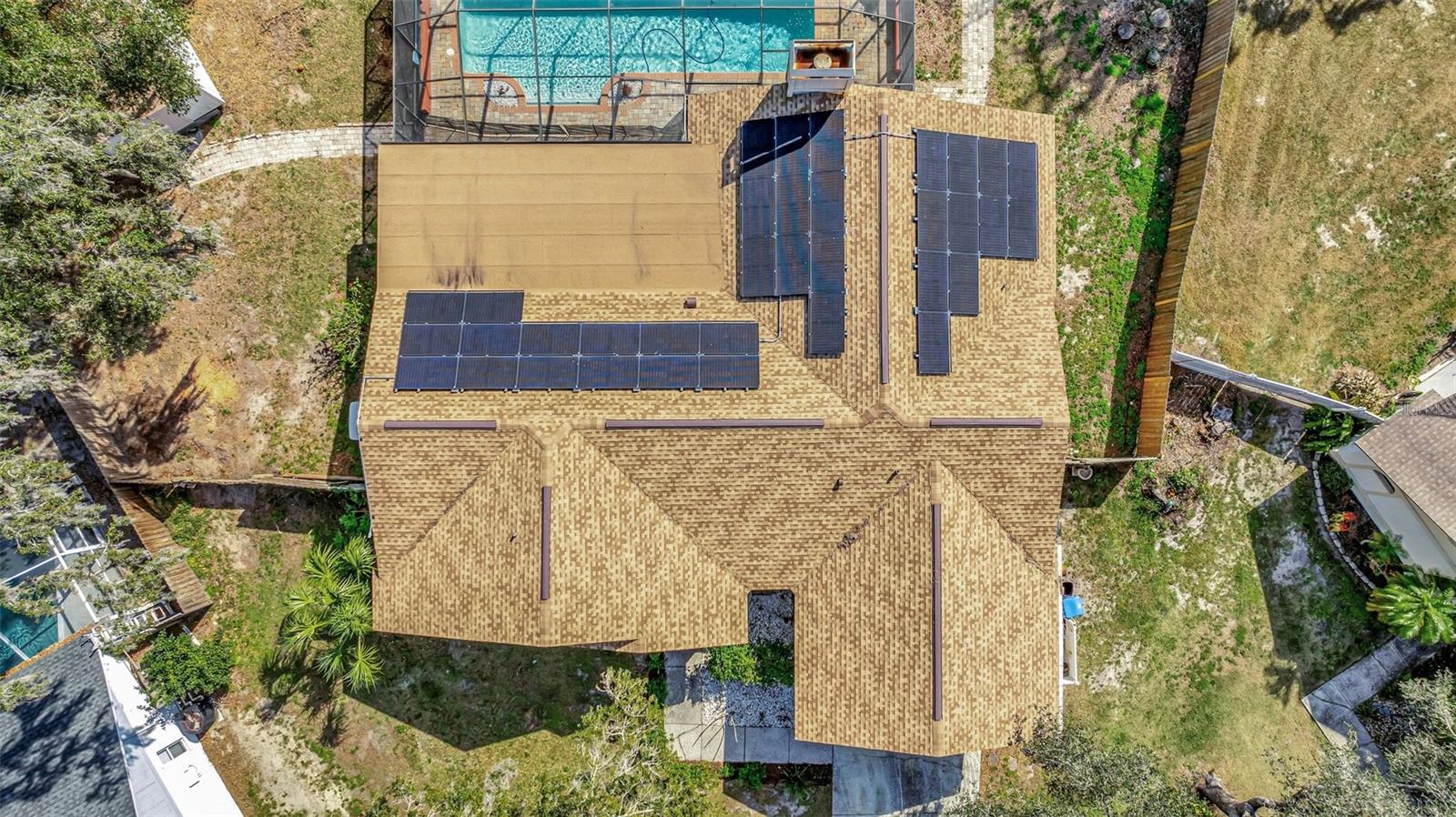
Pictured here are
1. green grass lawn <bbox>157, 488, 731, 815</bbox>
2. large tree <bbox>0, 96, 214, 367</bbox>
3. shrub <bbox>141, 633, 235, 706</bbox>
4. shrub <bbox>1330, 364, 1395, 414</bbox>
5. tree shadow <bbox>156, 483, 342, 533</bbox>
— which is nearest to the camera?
large tree <bbox>0, 96, 214, 367</bbox>

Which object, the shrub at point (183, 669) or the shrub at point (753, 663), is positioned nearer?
the shrub at point (183, 669)

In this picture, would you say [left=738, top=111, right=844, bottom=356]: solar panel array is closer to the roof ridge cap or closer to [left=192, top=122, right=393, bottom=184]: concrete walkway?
the roof ridge cap

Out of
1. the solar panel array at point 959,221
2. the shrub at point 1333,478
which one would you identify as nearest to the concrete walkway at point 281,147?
the solar panel array at point 959,221

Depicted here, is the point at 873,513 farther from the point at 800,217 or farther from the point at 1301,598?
the point at 1301,598

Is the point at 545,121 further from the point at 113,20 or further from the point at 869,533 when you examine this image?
the point at 869,533

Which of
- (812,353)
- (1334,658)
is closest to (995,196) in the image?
(812,353)

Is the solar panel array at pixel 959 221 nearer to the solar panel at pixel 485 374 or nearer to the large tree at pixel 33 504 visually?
the solar panel at pixel 485 374

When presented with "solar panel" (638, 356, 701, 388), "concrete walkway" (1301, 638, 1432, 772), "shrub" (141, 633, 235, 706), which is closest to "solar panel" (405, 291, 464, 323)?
"solar panel" (638, 356, 701, 388)
